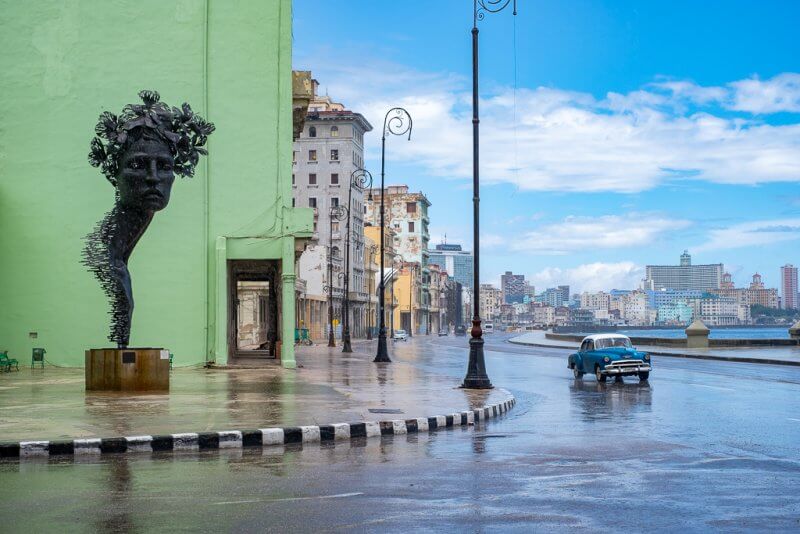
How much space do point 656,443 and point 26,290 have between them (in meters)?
25.0

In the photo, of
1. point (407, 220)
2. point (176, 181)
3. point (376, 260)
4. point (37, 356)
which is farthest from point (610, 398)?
point (407, 220)

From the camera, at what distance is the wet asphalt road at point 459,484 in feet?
24.8

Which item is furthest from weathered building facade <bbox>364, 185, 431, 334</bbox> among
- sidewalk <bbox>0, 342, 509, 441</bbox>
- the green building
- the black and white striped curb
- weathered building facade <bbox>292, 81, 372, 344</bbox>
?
the black and white striped curb

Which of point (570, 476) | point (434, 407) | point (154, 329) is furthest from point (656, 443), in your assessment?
point (154, 329)

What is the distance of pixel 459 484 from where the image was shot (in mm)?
9492

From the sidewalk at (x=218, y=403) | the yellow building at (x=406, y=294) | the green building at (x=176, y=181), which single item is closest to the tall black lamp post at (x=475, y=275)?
the sidewalk at (x=218, y=403)

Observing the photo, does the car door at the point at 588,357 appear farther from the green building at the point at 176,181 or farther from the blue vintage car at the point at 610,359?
the green building at the point at 176,181

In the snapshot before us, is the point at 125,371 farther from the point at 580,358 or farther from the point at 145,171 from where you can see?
the point at 580,358

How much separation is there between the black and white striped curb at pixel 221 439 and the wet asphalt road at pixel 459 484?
1.65ft

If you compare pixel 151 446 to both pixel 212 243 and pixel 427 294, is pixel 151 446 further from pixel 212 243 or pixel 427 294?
pixel 427 294

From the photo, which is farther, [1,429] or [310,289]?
[310,289]

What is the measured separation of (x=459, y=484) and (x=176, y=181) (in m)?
26.0

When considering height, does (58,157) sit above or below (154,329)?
above

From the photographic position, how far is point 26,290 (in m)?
32.8
